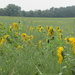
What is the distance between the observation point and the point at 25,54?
7.59ft

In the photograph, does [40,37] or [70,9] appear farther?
[70,9]

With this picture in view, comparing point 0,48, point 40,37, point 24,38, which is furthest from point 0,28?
point 0,48

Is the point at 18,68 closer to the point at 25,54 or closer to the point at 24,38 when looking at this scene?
the point at 25,54

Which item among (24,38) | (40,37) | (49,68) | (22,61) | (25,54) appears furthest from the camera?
(40,37)

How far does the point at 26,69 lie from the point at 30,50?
0.49m

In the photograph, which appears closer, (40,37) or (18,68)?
(18,68)

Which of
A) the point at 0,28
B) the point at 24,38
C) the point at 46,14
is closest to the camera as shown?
the point at 24,38

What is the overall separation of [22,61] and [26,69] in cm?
13

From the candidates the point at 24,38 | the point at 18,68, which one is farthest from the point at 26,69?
the point at 24,38

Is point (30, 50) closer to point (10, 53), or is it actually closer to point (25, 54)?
point (25, 54)

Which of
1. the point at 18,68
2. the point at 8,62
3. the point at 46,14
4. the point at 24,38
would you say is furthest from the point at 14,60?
the point at 46,14

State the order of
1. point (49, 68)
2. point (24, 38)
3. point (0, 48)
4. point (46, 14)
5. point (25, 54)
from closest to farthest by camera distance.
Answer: point (49, 68), point (25, 54), point (0, 48), point (24, 38), point (46, 14)

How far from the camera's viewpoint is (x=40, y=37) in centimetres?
392

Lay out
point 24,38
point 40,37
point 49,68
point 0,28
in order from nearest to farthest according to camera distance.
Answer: point 49,68 < point 24,38 < point 40,37 < point 0,28
